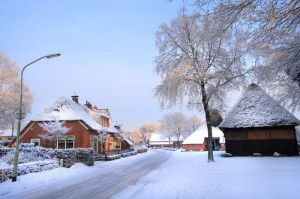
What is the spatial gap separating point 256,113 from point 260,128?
1633 mm

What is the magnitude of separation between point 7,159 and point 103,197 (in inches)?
502

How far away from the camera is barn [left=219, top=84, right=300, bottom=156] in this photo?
27.6 metres

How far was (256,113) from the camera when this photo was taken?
29062mm

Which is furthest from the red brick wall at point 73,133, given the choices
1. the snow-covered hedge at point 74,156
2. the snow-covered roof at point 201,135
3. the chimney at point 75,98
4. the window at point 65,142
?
the snow-covered roof at point 201,135

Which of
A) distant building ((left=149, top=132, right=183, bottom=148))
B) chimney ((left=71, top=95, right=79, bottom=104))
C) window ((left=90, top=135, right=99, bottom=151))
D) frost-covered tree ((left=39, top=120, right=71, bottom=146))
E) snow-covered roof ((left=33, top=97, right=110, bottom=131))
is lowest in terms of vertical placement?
distant building ((left=149, top=132, right=183, bottom=148))

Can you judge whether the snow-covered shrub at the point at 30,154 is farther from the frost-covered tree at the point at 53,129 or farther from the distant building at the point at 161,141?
the distant building at the point at 161,141

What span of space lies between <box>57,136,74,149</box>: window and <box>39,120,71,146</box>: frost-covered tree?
98cm

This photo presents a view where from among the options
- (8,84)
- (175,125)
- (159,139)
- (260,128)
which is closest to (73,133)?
(8,84)

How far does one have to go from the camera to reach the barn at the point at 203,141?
56.7 metres

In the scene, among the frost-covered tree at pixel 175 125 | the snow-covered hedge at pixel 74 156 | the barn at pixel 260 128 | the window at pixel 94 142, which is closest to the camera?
the snow-covered hedge at pixel 74 156

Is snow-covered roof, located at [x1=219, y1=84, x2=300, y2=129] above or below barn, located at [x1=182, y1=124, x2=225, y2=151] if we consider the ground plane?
above

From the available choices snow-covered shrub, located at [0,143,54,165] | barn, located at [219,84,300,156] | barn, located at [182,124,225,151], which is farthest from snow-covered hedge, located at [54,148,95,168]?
barn, located at [182,124,225,151]

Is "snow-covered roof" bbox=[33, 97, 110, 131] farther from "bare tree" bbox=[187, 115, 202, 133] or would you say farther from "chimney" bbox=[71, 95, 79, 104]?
"bare tree" bbox=[187, 115, 202, 133]

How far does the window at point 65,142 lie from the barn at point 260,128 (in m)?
19.3
